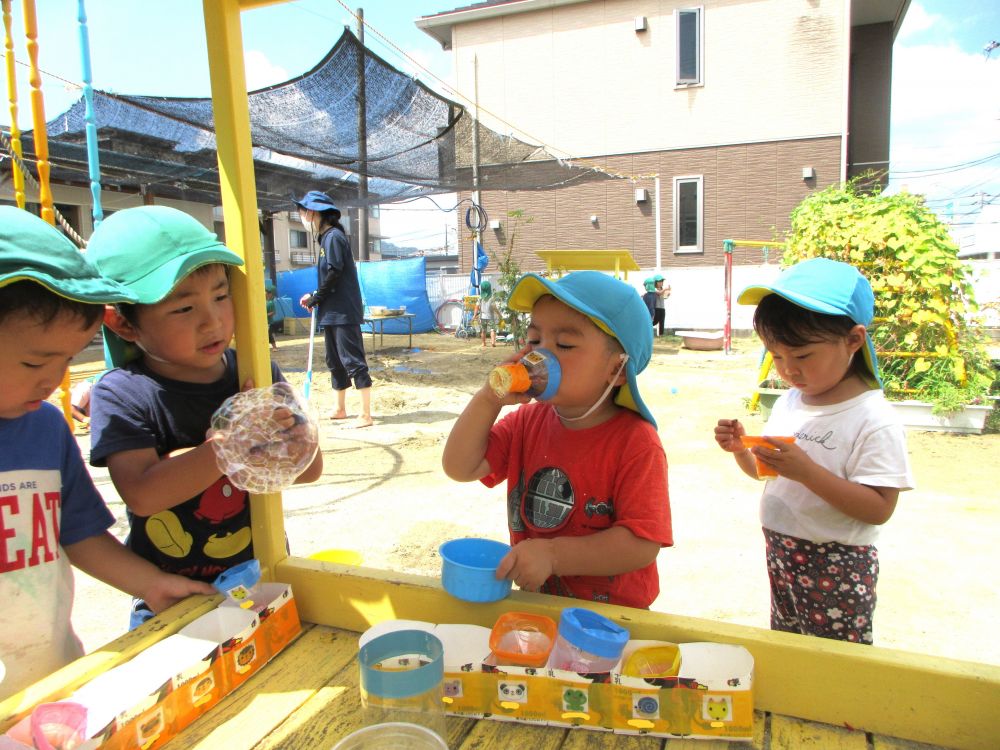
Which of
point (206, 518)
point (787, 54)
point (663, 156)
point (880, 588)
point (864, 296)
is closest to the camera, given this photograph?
point (206, 518)

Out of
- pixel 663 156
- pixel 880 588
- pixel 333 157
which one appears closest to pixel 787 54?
pixel 663 156

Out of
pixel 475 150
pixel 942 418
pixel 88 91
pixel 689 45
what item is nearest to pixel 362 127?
pixel 475 150

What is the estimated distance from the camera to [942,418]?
220 inches

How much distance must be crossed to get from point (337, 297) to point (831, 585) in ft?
16.5

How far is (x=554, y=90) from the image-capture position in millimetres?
15969

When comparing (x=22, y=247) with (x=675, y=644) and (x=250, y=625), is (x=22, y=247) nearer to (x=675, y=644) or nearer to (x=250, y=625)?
(x=250, y=625)

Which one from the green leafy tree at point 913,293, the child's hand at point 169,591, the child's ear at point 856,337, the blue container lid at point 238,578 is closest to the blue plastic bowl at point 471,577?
the blue container lid at point 238,578

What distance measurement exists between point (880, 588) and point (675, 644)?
2420 millimetres

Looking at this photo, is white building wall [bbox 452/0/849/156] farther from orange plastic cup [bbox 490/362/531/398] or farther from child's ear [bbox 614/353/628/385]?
orange plastic cup [bbox 490/362/531/398]

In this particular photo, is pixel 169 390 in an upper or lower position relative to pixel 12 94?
lower

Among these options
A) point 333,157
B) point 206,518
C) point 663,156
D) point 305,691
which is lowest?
point 305,691

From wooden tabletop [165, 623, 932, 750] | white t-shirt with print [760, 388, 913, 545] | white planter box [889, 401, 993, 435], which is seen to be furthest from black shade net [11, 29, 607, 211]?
wooden tabletop [165, 623, 932, 750]

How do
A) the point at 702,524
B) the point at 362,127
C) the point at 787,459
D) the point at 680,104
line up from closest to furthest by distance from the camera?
the point at 787,459
the point at 702,524
the point at 362,127
the point at 680,104

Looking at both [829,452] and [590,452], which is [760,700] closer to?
[590,452]
